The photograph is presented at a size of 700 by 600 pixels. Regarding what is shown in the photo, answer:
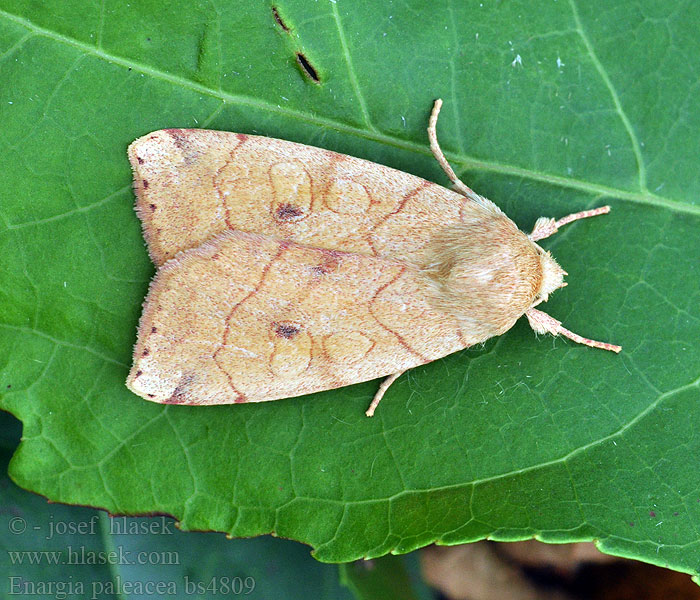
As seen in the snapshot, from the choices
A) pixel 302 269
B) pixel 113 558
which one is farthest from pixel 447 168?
pixel 113 558

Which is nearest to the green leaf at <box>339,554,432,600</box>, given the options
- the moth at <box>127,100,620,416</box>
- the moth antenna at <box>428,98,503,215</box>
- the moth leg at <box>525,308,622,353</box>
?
the moth at <box>127,100,620,416</box>

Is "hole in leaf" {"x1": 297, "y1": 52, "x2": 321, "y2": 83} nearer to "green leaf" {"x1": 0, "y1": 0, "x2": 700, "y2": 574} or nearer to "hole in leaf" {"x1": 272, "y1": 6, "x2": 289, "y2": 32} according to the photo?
"green leaf" {"x1": 0, "y1": 0, "x2": 700, "y2": 574}

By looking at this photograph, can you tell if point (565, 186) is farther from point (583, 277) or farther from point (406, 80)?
point (406, 80)

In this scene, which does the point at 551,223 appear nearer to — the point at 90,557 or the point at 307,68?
the point at 307,68

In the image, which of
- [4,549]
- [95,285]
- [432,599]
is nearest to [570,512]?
[432,599]

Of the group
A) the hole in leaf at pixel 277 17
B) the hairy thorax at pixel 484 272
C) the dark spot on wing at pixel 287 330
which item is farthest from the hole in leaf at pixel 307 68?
the dark spot on wing at pixel 287 330

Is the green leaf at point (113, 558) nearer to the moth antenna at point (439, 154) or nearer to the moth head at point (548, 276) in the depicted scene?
the moth head at point (548, 276)

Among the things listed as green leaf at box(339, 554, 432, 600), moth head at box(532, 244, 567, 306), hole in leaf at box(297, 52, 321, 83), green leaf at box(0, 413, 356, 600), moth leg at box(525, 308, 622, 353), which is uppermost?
hole in leaf at box(297, 52, 321, 83)
